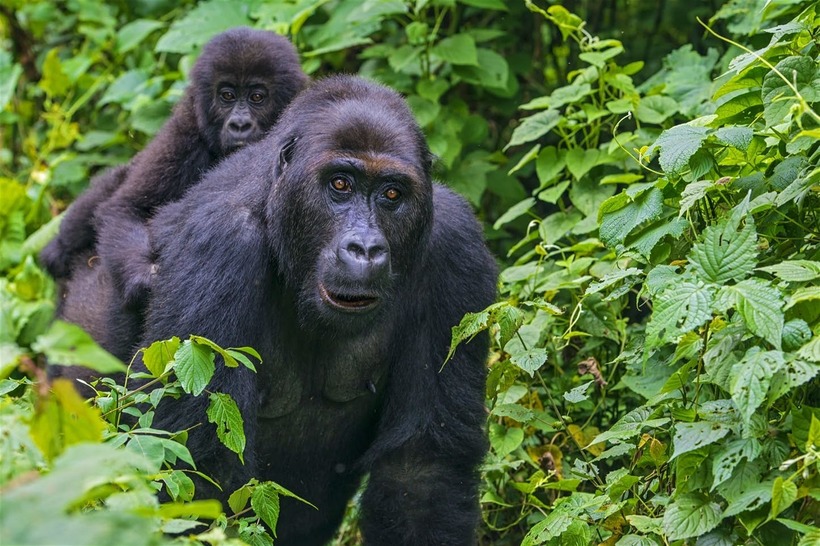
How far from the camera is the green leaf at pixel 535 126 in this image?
214 inches

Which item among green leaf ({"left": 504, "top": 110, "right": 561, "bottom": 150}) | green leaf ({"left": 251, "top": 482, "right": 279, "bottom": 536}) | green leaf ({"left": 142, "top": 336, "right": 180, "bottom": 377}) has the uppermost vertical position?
green leaf ({"left": 504, "top": 110, "right": 561, "bottom": 150})

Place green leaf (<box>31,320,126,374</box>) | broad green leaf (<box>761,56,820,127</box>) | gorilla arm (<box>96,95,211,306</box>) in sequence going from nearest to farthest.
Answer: green leaf (<box>31,320,126,374</box>), broad green leaf (<box>761,56,820,127</box>), gorilla arm (<box>96,95,211,306</box>)

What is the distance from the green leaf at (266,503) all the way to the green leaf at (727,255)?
1.44 meters

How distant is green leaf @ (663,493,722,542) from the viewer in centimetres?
326

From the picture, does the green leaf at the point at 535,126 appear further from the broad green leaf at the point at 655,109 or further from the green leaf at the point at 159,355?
the green leaf at the point at 159,355

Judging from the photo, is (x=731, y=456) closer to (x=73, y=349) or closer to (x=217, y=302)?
(x=217, y=302)

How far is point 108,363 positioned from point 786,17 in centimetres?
413

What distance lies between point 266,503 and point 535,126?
269 cm

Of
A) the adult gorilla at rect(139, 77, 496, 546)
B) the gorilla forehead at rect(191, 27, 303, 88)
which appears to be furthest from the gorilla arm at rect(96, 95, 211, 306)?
the adult gorilla at rect(139, 77, 496, 546)

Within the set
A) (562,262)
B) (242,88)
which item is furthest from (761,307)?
(242,88)

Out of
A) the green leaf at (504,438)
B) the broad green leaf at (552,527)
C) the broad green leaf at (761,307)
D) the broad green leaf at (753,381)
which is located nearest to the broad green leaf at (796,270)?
the broad green leaf at (761,307)

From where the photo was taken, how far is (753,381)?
3029 mm

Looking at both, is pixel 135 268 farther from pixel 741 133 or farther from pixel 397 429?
pixel 741 133

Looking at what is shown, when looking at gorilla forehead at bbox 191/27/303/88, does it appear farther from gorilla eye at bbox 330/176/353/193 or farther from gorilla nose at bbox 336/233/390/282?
gorilla nose at bbox 336/233/390/282
